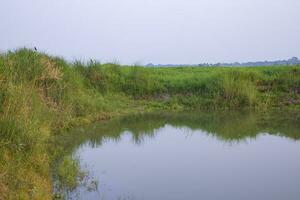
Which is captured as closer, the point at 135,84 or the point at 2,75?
the point at 2,75

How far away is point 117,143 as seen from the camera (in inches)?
435

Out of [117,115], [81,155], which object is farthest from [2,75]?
[117,115]

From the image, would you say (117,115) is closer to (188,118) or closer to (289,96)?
(188,118)

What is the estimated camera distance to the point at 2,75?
747cm

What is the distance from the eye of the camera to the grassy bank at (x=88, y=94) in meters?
6.62

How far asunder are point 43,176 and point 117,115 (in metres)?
8.07

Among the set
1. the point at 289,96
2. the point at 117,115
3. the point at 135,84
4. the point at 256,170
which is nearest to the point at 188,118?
the point at 117,115

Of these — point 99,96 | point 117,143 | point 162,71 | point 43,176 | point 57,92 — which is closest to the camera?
point 43,176

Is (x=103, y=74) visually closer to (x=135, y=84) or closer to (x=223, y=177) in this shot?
(x=135, y=84)

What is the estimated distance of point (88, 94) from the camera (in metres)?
15.3

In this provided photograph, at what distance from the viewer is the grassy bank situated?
662cm

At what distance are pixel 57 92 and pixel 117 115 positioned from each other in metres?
3.20

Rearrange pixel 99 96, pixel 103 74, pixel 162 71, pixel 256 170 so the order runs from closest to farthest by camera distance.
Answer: pixel 256 170
pixel 99 96
pixel 103 74
pixel 162 71

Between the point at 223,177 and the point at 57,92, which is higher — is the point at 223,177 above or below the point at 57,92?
below
